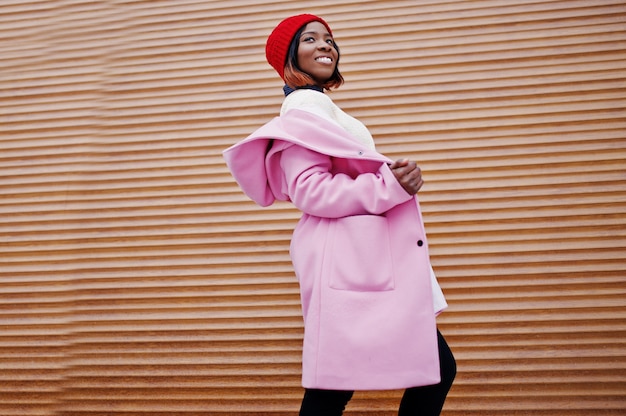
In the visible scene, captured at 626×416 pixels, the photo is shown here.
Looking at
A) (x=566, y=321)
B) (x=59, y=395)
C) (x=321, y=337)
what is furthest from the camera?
(x=59, y=395)

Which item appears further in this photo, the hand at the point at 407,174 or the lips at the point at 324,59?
the lips at the point at 324,59

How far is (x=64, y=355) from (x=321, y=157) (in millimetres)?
1725

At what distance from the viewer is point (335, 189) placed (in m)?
1.14

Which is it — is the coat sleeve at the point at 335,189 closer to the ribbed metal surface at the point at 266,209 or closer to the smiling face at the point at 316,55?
the smiling face at the point at 316,55

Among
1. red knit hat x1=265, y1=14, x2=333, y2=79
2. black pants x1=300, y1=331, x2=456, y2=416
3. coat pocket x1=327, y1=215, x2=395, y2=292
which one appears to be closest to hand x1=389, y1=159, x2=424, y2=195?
coat pocket x1=327, y1=215, x2=395, y2=292

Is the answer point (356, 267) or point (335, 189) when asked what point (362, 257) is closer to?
point (356, 267)

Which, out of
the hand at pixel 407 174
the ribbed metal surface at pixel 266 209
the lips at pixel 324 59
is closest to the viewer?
the hand at pixel 407 174

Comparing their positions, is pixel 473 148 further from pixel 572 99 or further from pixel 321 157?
pixel 321 157

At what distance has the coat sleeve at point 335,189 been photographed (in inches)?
43.6

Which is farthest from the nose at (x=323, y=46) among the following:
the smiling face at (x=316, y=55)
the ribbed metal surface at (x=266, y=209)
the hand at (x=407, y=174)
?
the ribbed metal surface at (x=266, y=209)

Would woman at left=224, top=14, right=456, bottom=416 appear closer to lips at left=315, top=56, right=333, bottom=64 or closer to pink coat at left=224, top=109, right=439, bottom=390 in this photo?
pink coat at left=224, top=109, right=439, bottom=390

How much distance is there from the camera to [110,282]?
87.6 inches

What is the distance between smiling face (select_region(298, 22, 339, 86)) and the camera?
1.40 meters

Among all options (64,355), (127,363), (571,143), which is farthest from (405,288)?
(64,355)
